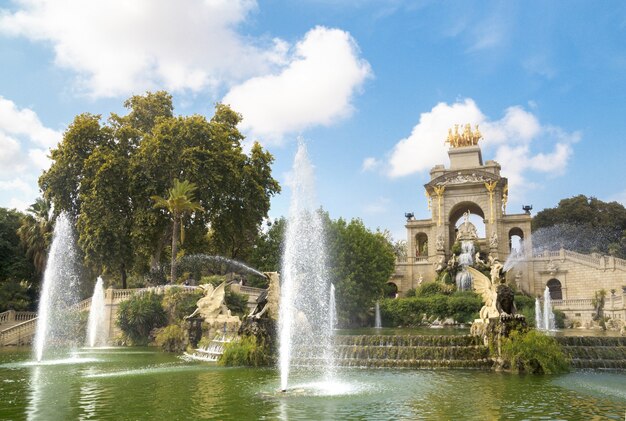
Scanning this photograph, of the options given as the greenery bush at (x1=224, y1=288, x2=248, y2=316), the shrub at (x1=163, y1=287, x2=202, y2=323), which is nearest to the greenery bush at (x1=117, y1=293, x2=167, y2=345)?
the shrub at (x1=163, y1=287, x2=202, y2=323)

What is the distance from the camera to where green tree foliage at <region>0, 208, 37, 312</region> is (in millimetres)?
36531

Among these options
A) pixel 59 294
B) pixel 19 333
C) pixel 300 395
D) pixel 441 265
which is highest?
pixel 441 265

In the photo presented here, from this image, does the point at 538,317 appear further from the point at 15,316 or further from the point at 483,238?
the point at 15,316

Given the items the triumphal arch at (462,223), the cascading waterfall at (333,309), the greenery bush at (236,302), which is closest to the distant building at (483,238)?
the triumphal arch at (462,223)

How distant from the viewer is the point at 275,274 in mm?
20469

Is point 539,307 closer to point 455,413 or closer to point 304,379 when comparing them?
point 304,379

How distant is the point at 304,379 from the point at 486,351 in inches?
252

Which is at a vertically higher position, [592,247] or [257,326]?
[592,247]

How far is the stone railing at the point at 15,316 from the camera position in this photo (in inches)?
1323

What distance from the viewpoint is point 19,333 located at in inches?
1265

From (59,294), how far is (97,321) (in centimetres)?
566

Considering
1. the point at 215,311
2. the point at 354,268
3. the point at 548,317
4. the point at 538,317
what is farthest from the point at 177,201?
the point at 548,317

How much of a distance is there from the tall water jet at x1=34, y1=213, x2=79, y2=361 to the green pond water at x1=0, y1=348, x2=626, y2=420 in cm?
836

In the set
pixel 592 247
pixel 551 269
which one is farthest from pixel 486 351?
pixel 592 247
